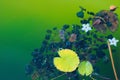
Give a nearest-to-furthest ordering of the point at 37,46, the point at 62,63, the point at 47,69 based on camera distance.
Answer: the point at 62,63 < the point at 47,69 < the point at 37,46

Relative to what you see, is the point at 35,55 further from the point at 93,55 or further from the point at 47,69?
the point at 93,55

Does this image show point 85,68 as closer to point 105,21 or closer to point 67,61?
point 67,61

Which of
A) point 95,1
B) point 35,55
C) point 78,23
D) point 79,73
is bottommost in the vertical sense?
point 79,73

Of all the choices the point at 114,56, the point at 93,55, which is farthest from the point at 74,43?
the point at 114,56

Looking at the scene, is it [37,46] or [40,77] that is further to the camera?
[37,46]

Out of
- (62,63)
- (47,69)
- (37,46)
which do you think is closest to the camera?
(62,63)

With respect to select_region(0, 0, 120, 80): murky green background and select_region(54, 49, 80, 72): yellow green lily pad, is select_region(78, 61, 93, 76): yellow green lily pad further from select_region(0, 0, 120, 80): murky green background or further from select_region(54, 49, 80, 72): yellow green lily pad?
select_region(0, 0, 120, 80): murky green background

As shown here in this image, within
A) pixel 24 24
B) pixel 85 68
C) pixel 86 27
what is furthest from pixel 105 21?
pixel 24 24

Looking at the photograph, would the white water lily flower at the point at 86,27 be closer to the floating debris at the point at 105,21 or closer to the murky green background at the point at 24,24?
the floating debris at the point at 105,21

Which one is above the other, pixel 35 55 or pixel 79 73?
pixel 35 55
